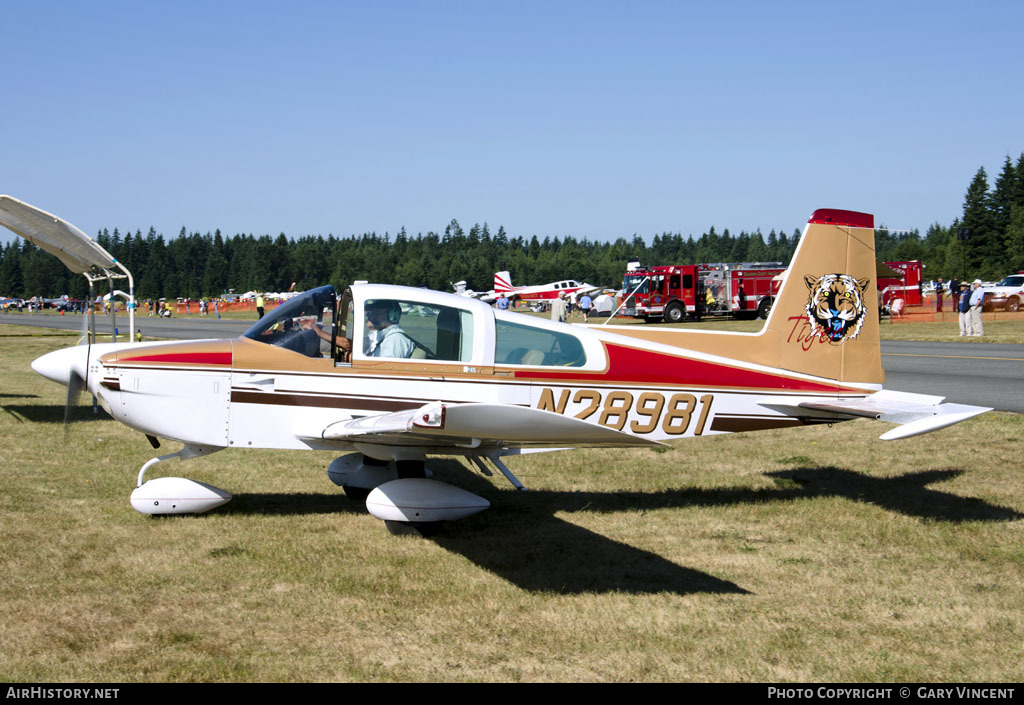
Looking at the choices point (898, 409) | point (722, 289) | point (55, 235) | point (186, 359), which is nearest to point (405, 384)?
point (186, 359)

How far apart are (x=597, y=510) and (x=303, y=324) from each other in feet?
10.3

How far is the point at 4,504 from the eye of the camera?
7.33m

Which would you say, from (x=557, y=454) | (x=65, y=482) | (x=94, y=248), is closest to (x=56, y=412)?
(x=94, y=248)

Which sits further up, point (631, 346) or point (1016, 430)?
point (631, 346)

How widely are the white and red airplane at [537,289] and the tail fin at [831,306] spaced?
52.9 metres

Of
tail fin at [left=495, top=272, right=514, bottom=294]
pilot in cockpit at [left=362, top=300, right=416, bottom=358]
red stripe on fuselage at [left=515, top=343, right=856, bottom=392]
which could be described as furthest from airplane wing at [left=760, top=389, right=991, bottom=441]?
tail fin at [left=495, top=272, right=514, bottom=294]

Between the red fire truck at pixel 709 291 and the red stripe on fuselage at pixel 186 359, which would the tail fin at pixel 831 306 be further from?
the red fire truck at pixel 709 291

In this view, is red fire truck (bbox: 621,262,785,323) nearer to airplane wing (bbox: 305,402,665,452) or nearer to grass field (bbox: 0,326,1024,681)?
grass field (bbox: 0,326,1024,681)

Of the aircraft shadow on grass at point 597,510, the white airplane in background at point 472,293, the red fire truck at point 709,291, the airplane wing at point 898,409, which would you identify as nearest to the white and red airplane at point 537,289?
the white airplane in background at point 472,293

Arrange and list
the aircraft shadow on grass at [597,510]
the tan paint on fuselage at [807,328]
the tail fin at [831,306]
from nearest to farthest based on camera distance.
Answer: the aircraft shadow on grass at [597,510] < the tan paint on fuselage at [807,328] < the tail fin at [831,306]

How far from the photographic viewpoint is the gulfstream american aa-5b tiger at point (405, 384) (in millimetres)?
6789

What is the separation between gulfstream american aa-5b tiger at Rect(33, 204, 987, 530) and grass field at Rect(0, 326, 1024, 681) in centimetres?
68
